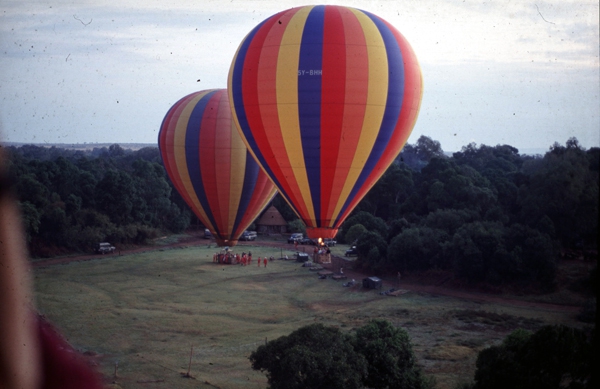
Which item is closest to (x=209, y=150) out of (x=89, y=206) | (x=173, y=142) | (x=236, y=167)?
(x=236, y=167)

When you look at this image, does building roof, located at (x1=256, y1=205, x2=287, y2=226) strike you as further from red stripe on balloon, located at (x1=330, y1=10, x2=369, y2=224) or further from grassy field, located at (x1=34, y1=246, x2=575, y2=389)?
red stripe on balloon, located at (x1=330, y1=10, x2=369, y2=224)

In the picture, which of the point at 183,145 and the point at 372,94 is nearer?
the point at 372,94

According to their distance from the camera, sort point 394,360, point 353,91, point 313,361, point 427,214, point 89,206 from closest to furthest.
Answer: point 313,361
point 394,360
point 353,91
point 427,214
point 89,206

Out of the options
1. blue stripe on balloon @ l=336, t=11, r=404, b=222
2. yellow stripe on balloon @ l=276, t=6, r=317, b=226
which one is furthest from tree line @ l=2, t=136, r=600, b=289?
Result: yellow stripe on balloon @ l=276, t=6, r=317, b=226

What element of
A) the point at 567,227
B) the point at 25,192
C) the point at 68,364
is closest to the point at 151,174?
the point at 25,192

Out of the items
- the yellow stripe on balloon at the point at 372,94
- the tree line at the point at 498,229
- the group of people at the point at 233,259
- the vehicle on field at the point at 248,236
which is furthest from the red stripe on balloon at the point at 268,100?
the vehicle on field at the point at 248,236

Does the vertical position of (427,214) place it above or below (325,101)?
below

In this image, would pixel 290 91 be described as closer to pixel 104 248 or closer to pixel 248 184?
pixel 248 184

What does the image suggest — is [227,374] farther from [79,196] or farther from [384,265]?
[79,196]
